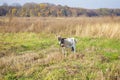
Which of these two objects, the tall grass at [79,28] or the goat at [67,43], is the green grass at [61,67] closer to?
the goat at [67,43]

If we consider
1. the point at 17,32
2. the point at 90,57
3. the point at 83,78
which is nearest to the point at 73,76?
the point at 83,78

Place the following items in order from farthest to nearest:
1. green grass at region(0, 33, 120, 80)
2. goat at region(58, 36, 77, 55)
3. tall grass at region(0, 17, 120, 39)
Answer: tall grass at region(0, 17, 120, 39) < goat at region(58, 36, 77, 55) < green grass at region(0, 33, 120, 80)

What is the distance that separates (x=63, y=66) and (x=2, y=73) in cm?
183

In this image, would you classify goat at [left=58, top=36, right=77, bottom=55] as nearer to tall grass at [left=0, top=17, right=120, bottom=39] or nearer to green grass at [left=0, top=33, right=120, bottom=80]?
green grass at [left=0, top=33, right=120, bottom=80]

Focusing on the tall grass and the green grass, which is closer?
the green grass

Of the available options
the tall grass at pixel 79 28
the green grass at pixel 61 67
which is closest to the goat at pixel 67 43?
the green grass at pixel 61 67

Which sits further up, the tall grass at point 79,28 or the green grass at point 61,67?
the green grass at point 61,67

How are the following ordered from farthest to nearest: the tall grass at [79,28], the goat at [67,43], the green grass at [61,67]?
the tall grass at [79,28] < the goat at [67,43] < the green grass at [61,67]

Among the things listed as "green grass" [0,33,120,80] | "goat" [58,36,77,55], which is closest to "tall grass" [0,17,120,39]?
"goat" [58,36,77,55]

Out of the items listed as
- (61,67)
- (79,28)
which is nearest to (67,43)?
(61,67)

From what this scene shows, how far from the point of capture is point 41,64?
7.93m

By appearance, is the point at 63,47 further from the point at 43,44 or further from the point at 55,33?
the point at 55,33

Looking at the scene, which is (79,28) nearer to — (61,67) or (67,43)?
(67,43)

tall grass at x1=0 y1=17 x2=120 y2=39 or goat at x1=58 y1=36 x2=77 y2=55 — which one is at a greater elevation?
goat at x1=58 y1=36 x2=77 y2=55
